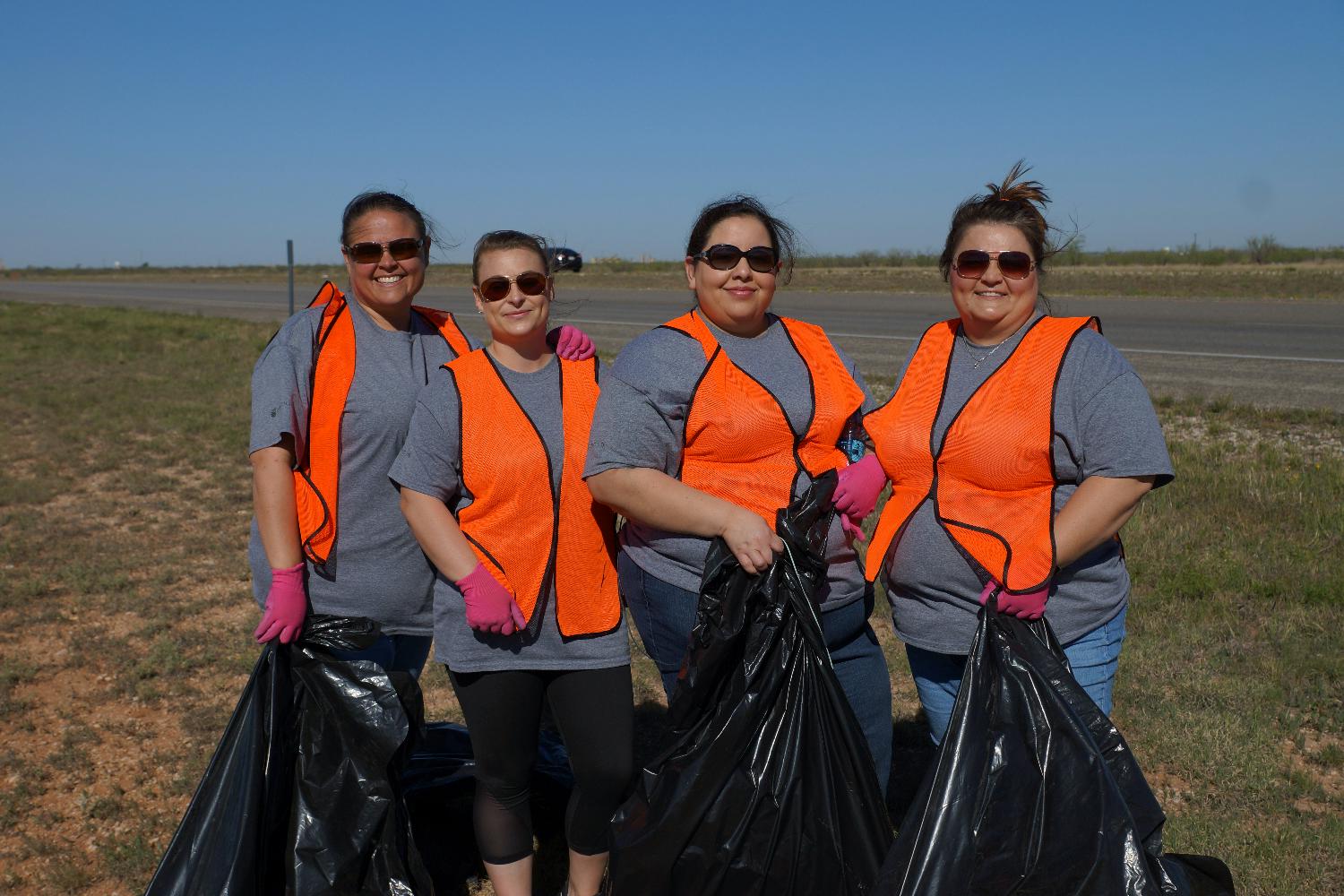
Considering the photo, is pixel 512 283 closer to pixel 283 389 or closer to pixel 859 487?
pixel 283 389

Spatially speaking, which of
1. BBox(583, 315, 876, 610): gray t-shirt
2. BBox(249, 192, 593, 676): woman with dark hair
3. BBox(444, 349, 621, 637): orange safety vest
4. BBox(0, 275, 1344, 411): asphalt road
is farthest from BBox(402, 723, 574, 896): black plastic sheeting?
BBox(0, 275, 1344, 411): asphalt road

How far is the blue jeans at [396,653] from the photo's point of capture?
2583mm

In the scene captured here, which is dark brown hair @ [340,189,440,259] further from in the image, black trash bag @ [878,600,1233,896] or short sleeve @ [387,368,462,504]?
black trash bag @ [878,600,1233,896]

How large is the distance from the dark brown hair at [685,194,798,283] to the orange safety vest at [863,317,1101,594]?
46 cm

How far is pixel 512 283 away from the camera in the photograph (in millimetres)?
2457

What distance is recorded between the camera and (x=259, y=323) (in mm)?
21438

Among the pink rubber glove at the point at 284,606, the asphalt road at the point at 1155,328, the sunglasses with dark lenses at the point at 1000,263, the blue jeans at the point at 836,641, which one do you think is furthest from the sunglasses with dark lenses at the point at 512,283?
the sunglasses with dark lenses at the point at 1000,263

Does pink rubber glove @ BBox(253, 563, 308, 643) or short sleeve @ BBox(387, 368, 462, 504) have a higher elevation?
short sleeve @ BBox(387, 368, 462, 504)

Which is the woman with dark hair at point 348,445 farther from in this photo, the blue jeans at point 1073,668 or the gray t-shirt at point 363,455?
the blue jeans at point 1073,668

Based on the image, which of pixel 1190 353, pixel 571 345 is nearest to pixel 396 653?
pixel 571 345

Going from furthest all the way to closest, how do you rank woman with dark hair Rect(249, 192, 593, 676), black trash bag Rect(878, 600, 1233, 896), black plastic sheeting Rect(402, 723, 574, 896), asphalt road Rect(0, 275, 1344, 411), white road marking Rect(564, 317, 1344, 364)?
white road marking Rect(564, 317, 1344, 364), asphalt road Rect(0, 275, 1344, 411), black plastic sheeting Rect(402, 723, 574, 896), woman with dark hair Rect(249, 192, 593, 676), black trash bag Rect(878, 600, 1233, 896)

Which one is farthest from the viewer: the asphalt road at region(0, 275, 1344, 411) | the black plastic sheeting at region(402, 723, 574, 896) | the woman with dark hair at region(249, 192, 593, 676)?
the asphalt road at region(0, 275, 1344, 411)

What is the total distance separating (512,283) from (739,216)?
0.54 metres

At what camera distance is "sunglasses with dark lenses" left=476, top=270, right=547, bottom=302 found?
246cm
